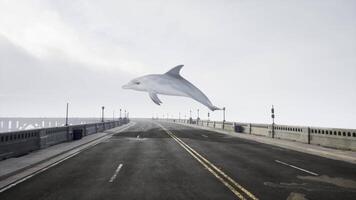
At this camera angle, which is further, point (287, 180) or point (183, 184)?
point (287, 180)

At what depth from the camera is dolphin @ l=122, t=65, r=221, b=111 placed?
30391 mm

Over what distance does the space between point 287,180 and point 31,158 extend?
1146 cm

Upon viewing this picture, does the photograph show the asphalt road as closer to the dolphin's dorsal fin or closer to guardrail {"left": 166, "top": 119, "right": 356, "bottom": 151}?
guardrail {"left": 166, "top": 119, "right": 356, "bottom": 151}

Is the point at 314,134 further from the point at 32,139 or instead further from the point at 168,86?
the point at 32,139

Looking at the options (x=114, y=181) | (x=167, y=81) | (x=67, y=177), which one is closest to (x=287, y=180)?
(x=114, y=181)

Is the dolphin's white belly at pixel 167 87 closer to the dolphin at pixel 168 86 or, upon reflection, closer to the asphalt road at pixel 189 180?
the dolphin at pixel 168 86

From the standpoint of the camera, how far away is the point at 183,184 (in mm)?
9812

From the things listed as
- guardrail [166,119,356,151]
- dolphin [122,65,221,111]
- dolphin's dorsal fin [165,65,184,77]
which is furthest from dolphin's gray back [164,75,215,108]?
guardrail [166,119,356,151]

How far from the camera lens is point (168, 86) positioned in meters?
32.6

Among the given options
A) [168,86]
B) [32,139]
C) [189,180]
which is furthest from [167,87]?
[189,180]

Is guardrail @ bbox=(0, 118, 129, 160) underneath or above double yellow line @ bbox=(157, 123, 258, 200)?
above

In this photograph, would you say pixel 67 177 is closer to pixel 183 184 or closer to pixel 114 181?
pixel 114 181

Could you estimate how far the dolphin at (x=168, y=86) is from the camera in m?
30.4

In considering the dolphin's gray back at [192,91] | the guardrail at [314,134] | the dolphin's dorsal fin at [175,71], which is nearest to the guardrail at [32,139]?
the dolphin's gray back at [192,91]
